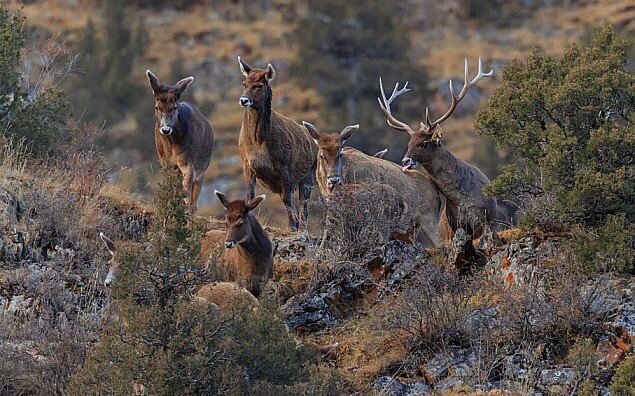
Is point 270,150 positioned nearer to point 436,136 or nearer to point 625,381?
point 436,136

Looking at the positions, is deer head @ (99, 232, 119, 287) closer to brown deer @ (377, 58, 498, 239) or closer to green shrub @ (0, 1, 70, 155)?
brown deer @ (377, 58, 498, 239)

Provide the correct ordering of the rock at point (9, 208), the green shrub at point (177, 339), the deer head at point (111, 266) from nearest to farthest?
the green shrub at point (177, 339) < the deer head at point (111, 266) < the rock at point (9, 208)

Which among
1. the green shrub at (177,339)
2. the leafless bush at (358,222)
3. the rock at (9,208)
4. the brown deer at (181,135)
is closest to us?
the green shrub at (177,339)

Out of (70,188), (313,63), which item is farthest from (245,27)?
(70,188)

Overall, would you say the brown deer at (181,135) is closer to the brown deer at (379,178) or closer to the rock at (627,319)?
the brown deer at (379,178)

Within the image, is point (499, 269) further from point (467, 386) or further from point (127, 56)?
point (127, 56)

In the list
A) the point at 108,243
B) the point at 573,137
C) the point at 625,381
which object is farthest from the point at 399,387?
the point at 108,243

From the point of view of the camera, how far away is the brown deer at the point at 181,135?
672 inches

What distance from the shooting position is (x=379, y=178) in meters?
18.3

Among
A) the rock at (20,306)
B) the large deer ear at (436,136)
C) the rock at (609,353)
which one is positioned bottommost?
the rock at (20,306)

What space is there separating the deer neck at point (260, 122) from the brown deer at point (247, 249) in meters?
2.58

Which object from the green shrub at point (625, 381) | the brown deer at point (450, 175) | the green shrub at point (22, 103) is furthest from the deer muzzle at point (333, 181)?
the green shrub at point (625, 381)

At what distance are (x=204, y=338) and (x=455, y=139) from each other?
32710mm

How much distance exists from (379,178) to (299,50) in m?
31.1
